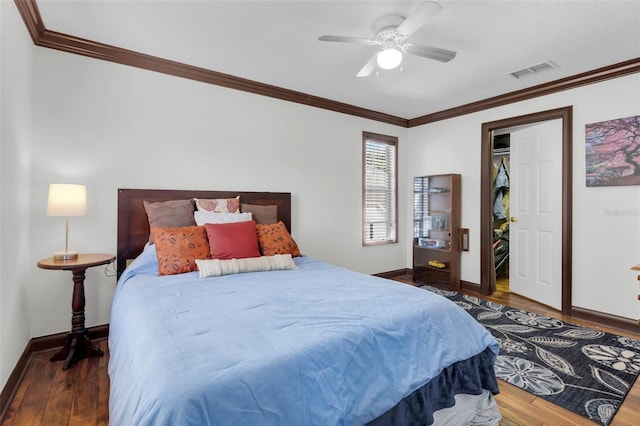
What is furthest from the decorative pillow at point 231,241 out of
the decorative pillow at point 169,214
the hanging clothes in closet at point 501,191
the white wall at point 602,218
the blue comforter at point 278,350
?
the hanging clothes in closet at point 501,191

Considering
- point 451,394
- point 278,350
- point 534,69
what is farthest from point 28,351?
point 534,69

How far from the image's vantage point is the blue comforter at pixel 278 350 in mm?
1002

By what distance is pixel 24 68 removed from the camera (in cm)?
230

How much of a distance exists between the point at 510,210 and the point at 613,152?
1.40m

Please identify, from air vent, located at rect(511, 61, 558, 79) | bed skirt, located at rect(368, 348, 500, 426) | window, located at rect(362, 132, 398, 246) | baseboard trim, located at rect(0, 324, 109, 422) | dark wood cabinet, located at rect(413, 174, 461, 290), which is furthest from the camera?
window, located at rect(362, 132, 398, 246)

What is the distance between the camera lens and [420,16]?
1988 mm

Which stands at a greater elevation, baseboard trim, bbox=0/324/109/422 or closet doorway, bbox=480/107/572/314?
closet doorway, bbox=480/107/572/314

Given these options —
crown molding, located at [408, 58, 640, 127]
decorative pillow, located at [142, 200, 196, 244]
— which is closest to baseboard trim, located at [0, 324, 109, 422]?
decorative pillow, located at [142, 200, 196, 244]

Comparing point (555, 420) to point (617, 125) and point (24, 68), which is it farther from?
point (24, 68)

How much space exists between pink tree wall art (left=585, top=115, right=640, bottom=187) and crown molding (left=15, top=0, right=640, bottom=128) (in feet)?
1.60

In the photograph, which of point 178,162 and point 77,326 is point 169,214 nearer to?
point 178,162

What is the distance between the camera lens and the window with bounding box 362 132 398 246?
4750 mm

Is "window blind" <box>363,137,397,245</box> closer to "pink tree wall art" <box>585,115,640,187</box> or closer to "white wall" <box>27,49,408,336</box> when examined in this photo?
"white wall" <box>27,49,408,336</box>

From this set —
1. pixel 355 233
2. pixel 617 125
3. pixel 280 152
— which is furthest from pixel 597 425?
pixel 280 152
